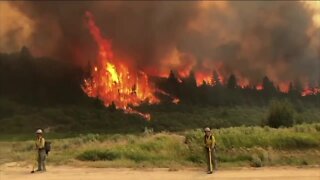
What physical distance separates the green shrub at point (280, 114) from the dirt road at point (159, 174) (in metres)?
32.5

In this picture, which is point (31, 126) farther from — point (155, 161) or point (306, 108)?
point (155, 161)

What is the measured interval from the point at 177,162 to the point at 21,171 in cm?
936

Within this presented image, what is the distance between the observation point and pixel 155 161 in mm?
31469

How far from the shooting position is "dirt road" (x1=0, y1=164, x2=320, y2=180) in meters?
22.9

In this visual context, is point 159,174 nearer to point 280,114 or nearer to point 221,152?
point 221,152

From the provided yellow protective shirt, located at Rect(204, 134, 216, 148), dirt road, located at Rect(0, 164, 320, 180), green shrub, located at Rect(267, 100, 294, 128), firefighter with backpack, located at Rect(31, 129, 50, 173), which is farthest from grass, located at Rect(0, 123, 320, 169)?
green shrub, located at Rect(267, 100, 294, 128)

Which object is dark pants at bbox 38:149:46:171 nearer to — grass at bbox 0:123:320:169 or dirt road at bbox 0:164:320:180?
dirt road at bbox 0:164:320:180

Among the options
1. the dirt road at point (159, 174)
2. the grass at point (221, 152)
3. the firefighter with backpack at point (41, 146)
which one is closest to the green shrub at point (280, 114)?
the grass at point (221, 152)

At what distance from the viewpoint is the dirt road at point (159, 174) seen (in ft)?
75.2

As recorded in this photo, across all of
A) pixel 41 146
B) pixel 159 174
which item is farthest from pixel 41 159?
pixel 159 174

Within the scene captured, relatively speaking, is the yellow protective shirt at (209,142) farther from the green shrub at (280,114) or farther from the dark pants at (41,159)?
the green shrub at (280,114)

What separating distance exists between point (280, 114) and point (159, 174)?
36399 millimetres

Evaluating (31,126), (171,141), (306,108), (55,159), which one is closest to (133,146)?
(171,141)

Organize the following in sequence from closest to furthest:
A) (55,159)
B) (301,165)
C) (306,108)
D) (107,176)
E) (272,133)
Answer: (107,176) < (301,165) < (55,159) < (272,133) < (306,108)
